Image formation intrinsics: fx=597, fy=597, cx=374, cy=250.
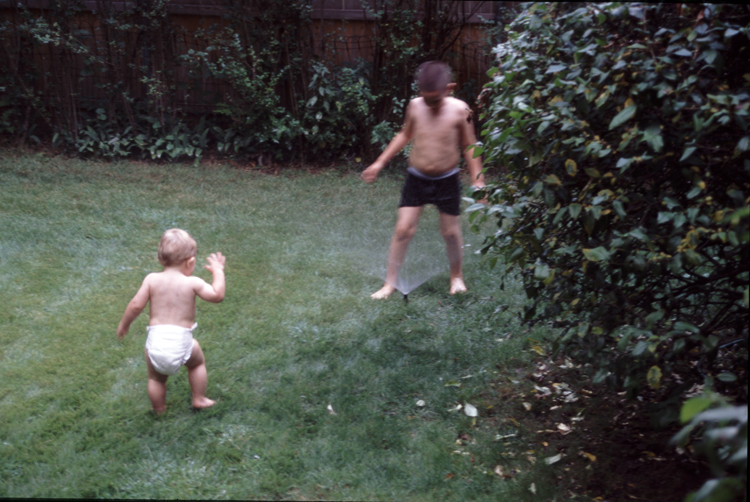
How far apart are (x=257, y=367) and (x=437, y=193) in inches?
74.1

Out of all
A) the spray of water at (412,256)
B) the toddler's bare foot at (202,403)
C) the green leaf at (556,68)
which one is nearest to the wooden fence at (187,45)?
the spray of water at (412,256)

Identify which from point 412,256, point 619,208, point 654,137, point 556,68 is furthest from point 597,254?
point 412,256

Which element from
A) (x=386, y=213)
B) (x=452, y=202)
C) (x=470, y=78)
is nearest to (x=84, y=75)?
(x=386, y=213)

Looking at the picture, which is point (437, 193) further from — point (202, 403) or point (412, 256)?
point (202, 403)

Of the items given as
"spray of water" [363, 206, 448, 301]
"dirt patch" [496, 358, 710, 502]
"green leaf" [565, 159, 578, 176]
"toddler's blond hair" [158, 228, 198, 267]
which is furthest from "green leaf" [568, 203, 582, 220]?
"spray of water" [363, 206, 448, 301]

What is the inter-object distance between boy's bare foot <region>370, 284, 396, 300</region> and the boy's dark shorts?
25.4 inches

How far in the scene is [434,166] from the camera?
4473 mm

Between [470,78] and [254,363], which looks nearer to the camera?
[254,363]

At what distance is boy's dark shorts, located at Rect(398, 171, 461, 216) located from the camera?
4508mm

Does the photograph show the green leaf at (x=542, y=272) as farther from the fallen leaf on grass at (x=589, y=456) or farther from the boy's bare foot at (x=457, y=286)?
the boy's bare foot at (x=457, y=286)

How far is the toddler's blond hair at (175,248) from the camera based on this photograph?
303 centimetres

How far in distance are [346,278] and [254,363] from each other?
4.73ft

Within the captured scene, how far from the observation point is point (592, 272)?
2.38 m

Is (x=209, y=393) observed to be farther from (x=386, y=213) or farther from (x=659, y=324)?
(x=386, y=213)
